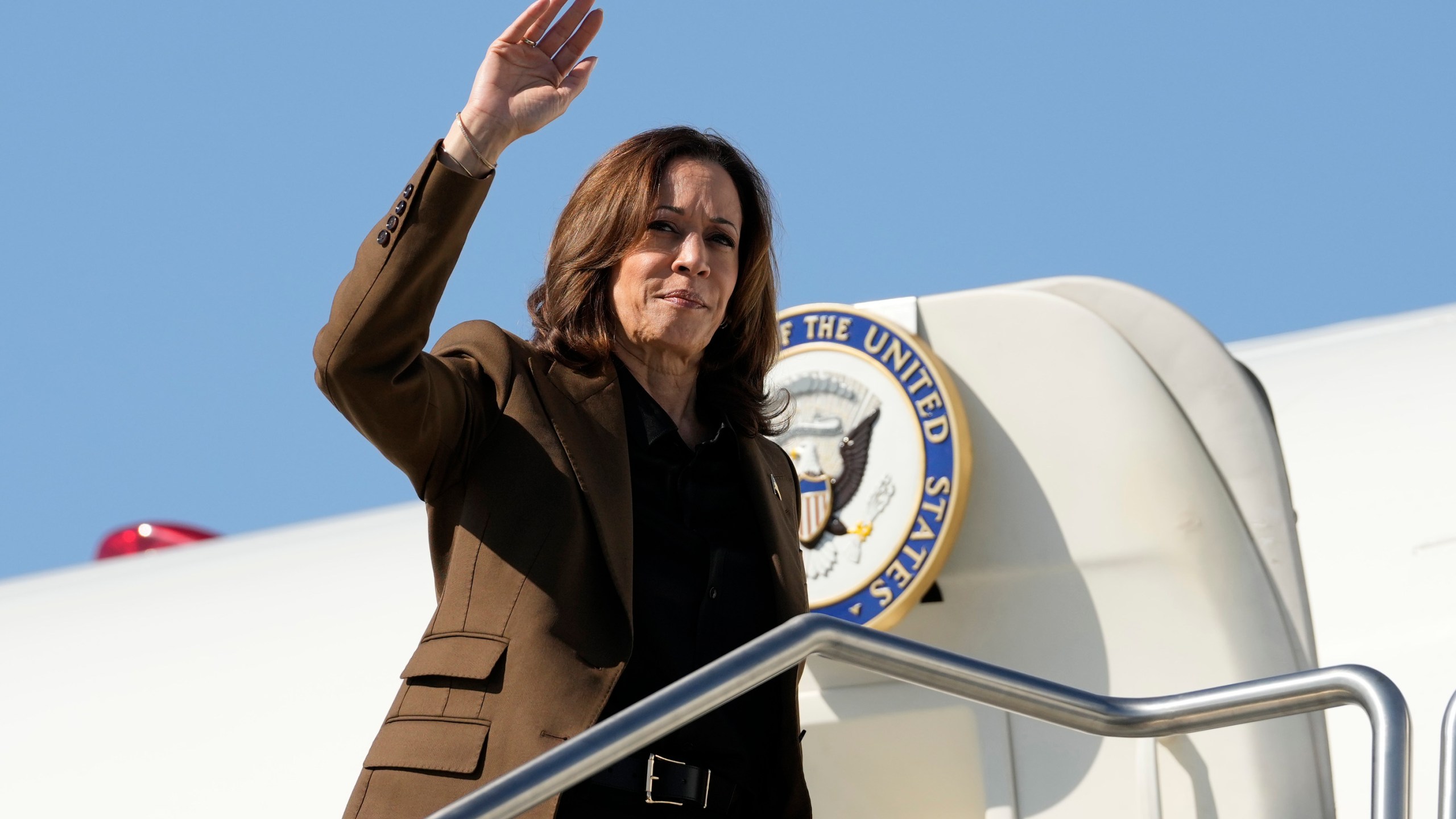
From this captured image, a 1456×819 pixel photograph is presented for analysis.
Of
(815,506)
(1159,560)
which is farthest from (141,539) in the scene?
(1159,560)

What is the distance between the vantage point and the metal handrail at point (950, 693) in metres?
1.76

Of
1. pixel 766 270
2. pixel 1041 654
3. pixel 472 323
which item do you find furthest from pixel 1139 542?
pixel 472 323

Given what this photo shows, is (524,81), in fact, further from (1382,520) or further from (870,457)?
(1382,520)

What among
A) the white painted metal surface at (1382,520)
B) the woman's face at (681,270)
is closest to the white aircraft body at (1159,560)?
the white painted metal surface at (1382,520)

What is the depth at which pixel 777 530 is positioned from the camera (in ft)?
7.87

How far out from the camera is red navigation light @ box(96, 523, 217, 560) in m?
6.48

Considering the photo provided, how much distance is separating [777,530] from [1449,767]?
98 centimetres

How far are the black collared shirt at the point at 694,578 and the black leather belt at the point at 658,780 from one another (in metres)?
0.03

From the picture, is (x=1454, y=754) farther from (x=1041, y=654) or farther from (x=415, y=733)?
(x=1041, y=654)

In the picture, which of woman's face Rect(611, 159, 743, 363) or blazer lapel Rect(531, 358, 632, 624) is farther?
woman's face Rect(611, 159, 743, 363)

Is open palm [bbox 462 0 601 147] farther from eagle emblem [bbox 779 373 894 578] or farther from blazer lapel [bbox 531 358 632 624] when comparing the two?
eagle emblem [bbox 779 373 894 578]

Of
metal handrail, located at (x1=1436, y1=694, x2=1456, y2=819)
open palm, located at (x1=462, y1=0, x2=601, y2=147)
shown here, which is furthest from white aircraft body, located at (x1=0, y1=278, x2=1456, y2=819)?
open palm, located at (x1=462, y1=0, x2=601, y2=147)

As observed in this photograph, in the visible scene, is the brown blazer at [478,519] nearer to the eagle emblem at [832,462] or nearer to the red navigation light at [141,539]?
the eagle emblem at [832,462]

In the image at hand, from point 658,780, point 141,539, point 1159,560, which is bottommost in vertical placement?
point 658,780
